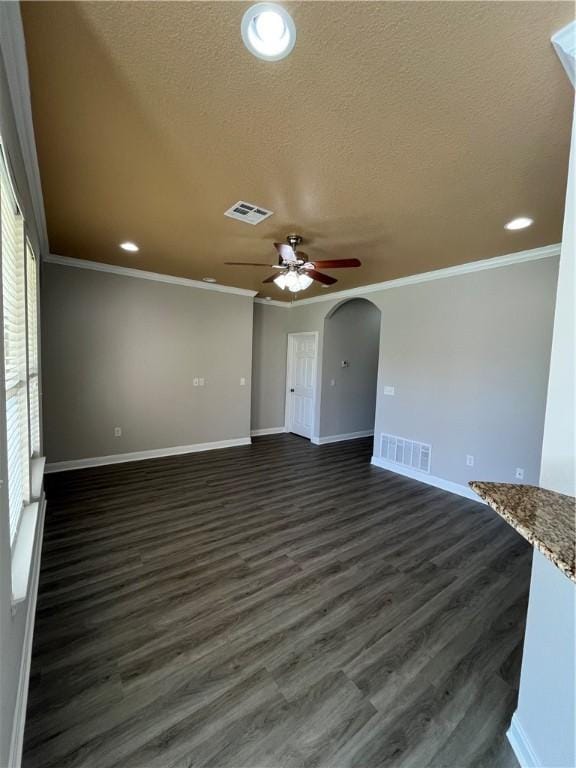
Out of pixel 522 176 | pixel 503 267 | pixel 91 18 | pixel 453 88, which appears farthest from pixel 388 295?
pixel 91 18

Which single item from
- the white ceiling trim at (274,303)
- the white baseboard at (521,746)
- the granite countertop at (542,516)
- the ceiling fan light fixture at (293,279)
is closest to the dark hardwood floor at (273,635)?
the white baseboard at (521,746)

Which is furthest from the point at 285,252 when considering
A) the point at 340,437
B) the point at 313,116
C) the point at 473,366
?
the point at 340,437

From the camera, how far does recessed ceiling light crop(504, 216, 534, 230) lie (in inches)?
101

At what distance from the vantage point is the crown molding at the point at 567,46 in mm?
1140

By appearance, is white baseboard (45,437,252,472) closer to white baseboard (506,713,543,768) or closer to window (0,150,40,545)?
window (0,150,40,545)

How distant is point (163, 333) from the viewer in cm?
480

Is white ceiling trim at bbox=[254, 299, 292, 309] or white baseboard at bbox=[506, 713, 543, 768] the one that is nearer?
white baseboard at bbox=[506, 713, 543, 768]

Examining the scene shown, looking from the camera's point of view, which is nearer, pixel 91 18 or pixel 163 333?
pixel 91 18

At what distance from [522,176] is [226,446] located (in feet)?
16.4

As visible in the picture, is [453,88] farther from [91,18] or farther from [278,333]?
[278,333]

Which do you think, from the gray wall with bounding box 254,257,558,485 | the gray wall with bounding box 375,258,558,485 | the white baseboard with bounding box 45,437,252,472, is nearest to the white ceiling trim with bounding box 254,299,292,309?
the gray wall with bounding box 254,257,558,485

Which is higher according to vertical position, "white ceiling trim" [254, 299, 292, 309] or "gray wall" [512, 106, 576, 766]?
"white ceiling trim" [254, 299, 292, 309]

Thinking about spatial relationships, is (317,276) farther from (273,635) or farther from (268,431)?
(268,431)

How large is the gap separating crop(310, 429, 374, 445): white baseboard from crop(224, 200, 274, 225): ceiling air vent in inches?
161
